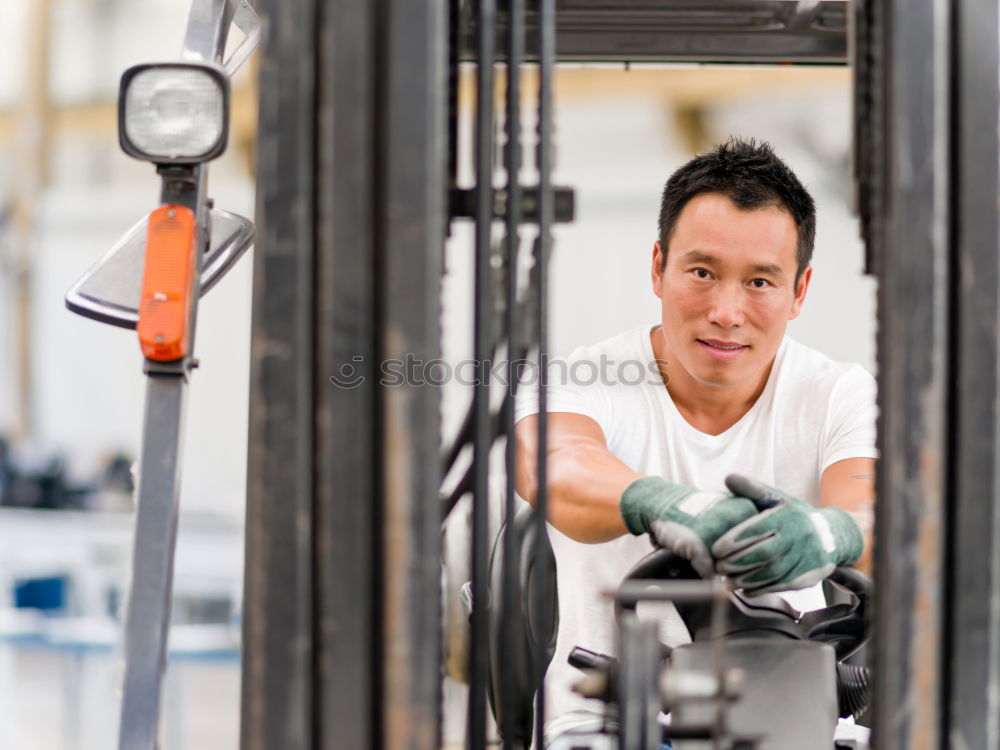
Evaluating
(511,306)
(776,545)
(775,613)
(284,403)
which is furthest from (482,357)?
(775,613)

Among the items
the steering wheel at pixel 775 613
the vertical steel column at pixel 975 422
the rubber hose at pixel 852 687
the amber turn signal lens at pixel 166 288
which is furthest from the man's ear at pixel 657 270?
the amber turn signal lens at pixel 166 288

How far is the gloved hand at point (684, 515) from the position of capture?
1646 mm

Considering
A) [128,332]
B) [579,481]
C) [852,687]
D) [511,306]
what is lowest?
[852,687]

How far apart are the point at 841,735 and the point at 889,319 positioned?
3.80 feet

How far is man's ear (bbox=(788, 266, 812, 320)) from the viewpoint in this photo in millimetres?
2427

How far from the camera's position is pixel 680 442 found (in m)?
2.47

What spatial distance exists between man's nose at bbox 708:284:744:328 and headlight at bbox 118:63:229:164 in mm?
1233

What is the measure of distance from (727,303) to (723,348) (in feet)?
0.45

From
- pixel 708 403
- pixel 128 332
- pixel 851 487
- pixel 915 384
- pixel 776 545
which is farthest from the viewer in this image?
pixel 128 332

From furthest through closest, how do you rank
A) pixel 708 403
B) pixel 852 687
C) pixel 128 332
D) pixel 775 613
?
pixel 128 332
pixel 708 403
pixel 852 687
pixel 775 613

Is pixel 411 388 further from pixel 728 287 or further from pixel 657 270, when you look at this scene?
pixel 657 270

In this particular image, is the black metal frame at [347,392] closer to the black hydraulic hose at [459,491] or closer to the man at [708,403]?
the black hydraulic hose at [459,491]

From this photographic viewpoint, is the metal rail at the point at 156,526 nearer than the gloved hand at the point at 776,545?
Yes

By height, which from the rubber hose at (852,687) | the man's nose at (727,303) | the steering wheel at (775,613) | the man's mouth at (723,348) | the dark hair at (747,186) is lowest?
the rubber hose at (852,687)
